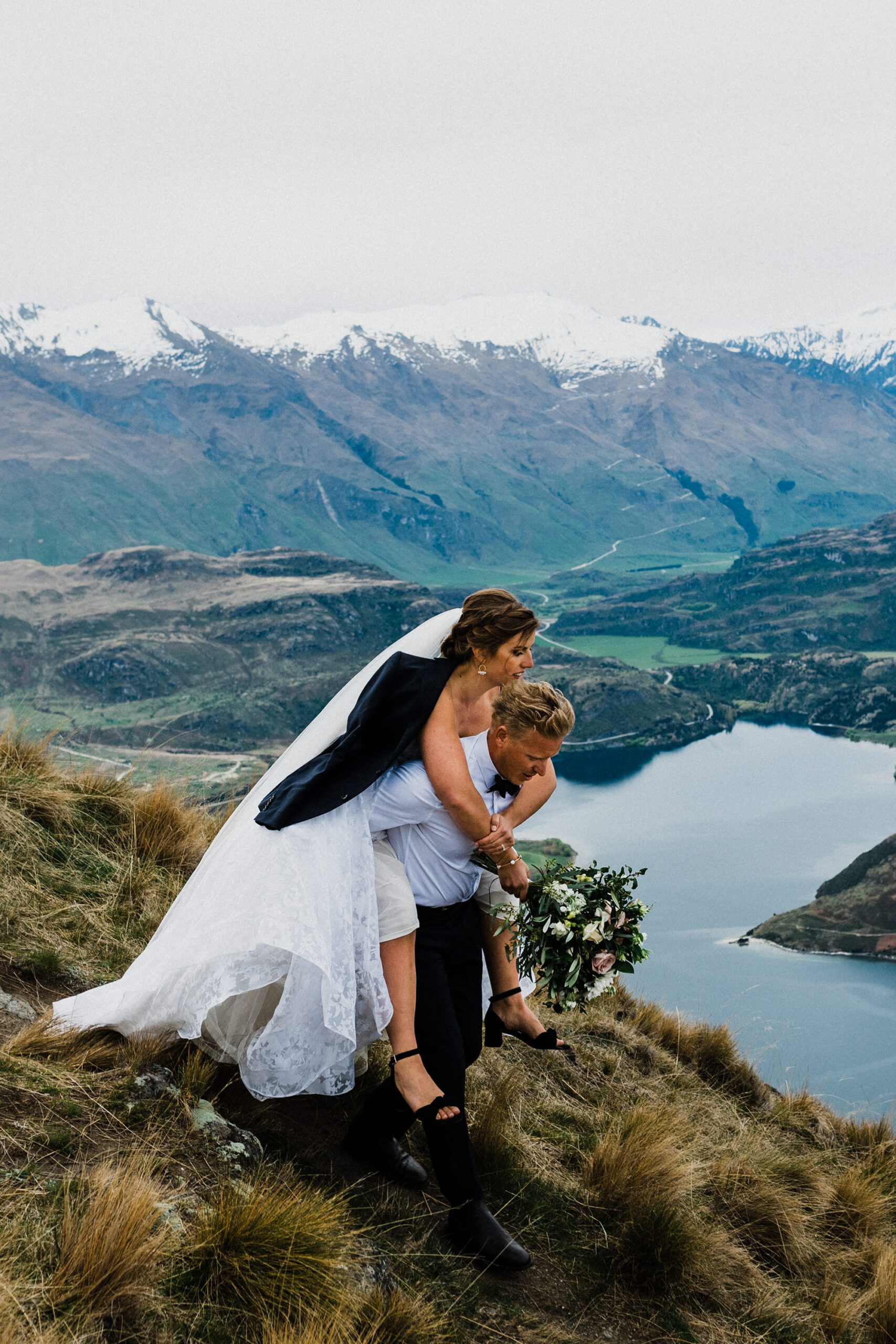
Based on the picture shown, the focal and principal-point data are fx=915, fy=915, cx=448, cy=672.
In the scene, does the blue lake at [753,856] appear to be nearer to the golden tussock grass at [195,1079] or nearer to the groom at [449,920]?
the groom at [449,920]

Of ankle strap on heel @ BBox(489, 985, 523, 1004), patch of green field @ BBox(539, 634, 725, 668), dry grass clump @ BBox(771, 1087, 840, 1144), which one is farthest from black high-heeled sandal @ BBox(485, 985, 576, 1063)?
patch of green field @ BBox(539, 634, 725, 668)

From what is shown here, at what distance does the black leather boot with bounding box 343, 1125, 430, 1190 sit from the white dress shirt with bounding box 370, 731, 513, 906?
2.82 feet

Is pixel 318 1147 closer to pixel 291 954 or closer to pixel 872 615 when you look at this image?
pixel 291 954

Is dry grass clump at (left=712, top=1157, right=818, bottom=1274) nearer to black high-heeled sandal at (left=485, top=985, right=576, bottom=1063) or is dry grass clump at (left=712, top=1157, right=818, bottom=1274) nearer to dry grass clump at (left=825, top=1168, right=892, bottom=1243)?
dry grass clump at (left=825, top=1168, right=892, bottom=1243)

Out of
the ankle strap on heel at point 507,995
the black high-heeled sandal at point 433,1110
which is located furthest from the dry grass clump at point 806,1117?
the black high-heeled sandal at point 433,1110

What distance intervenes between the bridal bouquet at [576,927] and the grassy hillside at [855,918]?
4453 cm

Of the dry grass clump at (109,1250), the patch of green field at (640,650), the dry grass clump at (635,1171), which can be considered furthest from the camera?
the patch of green field at (640,650)

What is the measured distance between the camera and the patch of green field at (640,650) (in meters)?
144

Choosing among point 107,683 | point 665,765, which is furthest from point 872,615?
point 107,683

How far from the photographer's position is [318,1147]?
129 inches

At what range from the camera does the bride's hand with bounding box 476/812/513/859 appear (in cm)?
307

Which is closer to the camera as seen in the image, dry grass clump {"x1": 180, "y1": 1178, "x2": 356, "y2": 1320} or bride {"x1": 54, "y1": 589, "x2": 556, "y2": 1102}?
dry grass clump {"x1": 180, "y1": 1178, "x2": 356, "y2": 1320}

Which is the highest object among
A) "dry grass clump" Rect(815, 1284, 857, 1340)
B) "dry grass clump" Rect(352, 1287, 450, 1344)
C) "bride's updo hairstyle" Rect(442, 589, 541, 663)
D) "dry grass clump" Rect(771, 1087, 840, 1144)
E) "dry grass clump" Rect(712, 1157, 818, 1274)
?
"bride's updo hairstyle" Rect(442, 589, 541, 663)

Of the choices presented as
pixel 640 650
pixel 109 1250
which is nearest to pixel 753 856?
pixel 109 1250
